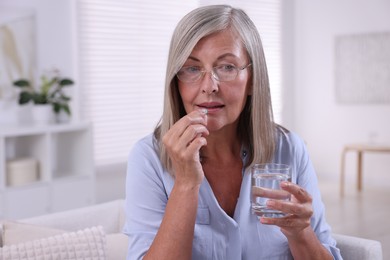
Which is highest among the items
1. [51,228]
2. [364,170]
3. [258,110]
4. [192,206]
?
[258,110]

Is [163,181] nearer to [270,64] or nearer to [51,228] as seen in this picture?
[51,228]

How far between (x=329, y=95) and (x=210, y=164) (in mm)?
5647

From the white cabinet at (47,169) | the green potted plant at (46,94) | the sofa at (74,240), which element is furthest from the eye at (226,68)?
the green potted plant at (46,94)

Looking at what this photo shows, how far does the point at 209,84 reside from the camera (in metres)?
1.40

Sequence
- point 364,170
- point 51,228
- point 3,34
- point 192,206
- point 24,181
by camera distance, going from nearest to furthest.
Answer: point 192,206
point 51,228
point 24,181
point 3,34
point 364,170

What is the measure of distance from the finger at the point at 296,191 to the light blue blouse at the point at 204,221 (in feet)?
0.90

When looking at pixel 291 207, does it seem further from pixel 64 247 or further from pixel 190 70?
pixel 64 247

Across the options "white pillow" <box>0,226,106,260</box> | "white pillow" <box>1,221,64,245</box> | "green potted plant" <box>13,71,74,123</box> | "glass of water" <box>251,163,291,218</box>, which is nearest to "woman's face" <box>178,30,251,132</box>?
"glass of water" <box>251,163,291,218</box>

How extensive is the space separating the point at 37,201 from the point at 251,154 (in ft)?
9.99

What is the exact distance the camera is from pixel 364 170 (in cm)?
671

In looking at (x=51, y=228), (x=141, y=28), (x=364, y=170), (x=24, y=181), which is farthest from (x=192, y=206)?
(x=364, y=170)

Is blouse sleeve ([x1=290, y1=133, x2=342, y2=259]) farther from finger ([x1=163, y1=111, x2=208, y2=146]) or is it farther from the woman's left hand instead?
finger ([x1=163, y1=111, x2=208, y2=146])

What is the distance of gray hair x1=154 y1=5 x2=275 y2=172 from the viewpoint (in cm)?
141

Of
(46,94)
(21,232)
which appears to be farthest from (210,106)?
(46,94)
